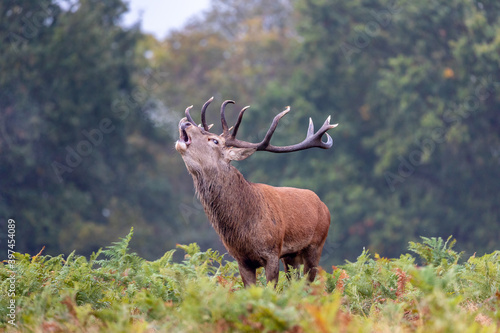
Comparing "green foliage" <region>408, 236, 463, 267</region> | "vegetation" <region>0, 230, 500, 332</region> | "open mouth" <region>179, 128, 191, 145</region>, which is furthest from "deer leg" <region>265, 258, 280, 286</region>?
"green foliage" <region>408, 236, 463, 267</region>

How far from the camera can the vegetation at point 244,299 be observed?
5.54 meters

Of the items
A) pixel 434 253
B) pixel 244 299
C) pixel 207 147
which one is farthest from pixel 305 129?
pixel 244 299

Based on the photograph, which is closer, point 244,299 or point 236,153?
point 244,299

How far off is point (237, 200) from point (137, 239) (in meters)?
22.1

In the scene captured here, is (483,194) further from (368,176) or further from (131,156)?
(131,156)

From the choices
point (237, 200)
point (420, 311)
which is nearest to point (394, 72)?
point (237, 200)

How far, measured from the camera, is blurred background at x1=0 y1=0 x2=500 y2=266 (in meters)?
27.2

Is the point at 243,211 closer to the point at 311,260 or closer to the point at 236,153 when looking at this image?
the point at 236,153

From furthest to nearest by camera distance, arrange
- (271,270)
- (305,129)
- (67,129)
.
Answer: (305,129)
(67,129)
(271,270)

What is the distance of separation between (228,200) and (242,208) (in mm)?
185

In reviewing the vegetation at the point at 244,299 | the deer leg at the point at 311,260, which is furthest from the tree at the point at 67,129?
the deer leg at the point at 311,260

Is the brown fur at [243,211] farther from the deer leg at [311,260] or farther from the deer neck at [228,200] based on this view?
the deer leg at [311,260]

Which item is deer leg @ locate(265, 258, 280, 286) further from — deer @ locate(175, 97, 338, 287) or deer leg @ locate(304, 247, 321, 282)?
deer leg @ locate(304, 247, 321, 282)

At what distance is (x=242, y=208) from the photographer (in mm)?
8164
